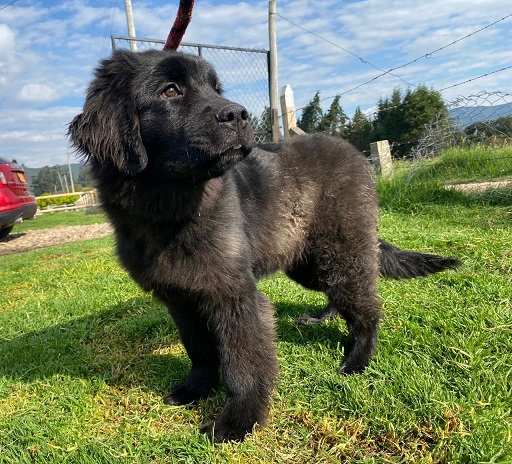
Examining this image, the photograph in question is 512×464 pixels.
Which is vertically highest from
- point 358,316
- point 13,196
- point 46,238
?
point 13,196

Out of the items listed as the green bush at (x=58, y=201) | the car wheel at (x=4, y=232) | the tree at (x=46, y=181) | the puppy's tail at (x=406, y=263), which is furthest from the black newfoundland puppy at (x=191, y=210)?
the tree at (x=46, y=181)

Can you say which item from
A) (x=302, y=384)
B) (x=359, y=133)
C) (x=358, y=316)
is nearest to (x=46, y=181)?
(x=359, y=133)

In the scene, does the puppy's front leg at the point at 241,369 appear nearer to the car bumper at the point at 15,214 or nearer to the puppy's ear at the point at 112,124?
the puppy's ear at the point at 112,124

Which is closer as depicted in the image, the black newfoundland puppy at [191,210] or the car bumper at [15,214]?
the black newfoundland puppy at [191,210]

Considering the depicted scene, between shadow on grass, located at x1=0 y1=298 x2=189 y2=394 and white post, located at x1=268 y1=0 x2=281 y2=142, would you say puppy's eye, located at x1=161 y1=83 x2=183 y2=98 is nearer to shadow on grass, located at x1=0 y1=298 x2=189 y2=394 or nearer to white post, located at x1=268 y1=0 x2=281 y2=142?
shadow on grass, located at x1=0 y1=298 x2=189 y2=394

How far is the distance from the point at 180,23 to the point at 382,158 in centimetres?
568

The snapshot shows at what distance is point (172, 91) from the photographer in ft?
7.57

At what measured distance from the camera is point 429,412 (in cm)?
200

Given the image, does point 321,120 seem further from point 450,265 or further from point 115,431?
point 115,431

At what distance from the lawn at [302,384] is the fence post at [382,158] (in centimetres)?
357

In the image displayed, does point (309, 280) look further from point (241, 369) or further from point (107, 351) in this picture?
point (107, 351)

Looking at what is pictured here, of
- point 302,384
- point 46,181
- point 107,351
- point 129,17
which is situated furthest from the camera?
point 46,181

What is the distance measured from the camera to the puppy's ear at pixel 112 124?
7.25 ft

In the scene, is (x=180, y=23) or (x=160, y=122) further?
(x=180, y=23)
